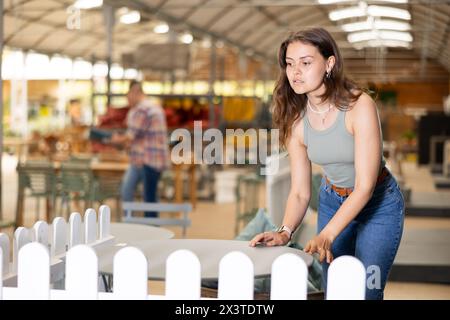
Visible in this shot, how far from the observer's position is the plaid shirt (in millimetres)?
8312

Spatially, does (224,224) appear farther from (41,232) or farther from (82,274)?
A: (82,274)

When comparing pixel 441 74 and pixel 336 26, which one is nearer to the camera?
pixel 336 26

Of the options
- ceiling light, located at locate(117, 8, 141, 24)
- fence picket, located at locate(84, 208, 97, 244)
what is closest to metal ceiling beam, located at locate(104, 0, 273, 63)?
ceiling light, located at locate(117, 8, 141, 24)

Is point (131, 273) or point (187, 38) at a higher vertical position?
point (187, 38)

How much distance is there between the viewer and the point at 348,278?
1.97 meters

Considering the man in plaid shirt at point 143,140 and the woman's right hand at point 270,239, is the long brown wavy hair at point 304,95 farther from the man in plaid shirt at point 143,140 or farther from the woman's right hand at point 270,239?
the man in plaid shirt at point 143,140

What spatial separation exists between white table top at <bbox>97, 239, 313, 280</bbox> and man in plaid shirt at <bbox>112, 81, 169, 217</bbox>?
517cm

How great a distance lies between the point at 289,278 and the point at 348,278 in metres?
0.14

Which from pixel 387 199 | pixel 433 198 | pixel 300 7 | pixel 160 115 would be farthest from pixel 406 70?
pixel 387 199

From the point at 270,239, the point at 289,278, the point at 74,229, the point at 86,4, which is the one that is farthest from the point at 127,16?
the point at 289,278

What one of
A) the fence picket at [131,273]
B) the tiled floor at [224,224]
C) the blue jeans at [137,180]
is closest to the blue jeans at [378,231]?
the fence picket at [131,273]

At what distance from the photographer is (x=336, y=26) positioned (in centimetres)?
2081
